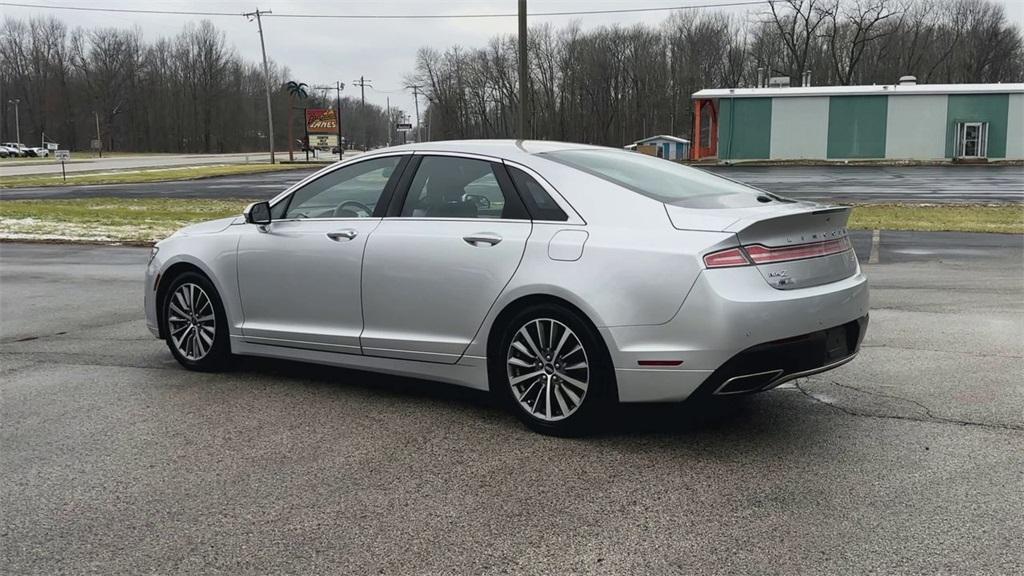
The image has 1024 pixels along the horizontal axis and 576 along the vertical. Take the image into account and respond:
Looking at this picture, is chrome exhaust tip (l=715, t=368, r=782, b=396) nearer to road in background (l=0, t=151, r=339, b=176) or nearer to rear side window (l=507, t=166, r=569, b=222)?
rear side window (l=507, t=166, r=569, b=222)

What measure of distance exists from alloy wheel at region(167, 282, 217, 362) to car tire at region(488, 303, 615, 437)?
2.43m

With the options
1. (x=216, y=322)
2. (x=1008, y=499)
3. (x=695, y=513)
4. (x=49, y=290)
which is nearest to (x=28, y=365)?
(x=216, y=322)

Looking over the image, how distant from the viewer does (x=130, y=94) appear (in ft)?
422

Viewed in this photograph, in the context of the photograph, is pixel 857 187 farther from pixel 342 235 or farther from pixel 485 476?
pixel 485 476

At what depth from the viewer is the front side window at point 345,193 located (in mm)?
5562

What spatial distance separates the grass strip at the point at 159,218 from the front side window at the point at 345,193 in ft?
37.7

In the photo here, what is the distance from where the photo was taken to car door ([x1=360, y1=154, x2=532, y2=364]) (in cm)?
486

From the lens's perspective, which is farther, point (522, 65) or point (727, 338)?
point (522, 65)

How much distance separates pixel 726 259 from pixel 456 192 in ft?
5.73

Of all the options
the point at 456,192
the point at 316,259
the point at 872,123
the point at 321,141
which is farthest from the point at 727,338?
the point at 321,141

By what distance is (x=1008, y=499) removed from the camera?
3.79 metres

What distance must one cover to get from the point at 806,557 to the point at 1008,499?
1.19 m

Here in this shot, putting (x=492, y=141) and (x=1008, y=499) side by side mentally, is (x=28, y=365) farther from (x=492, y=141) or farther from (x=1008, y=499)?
(x=1008, y=499)

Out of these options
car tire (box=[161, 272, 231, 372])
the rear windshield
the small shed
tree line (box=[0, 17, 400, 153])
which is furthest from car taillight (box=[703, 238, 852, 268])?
tree line (box=[0, 17, 400, 153])
